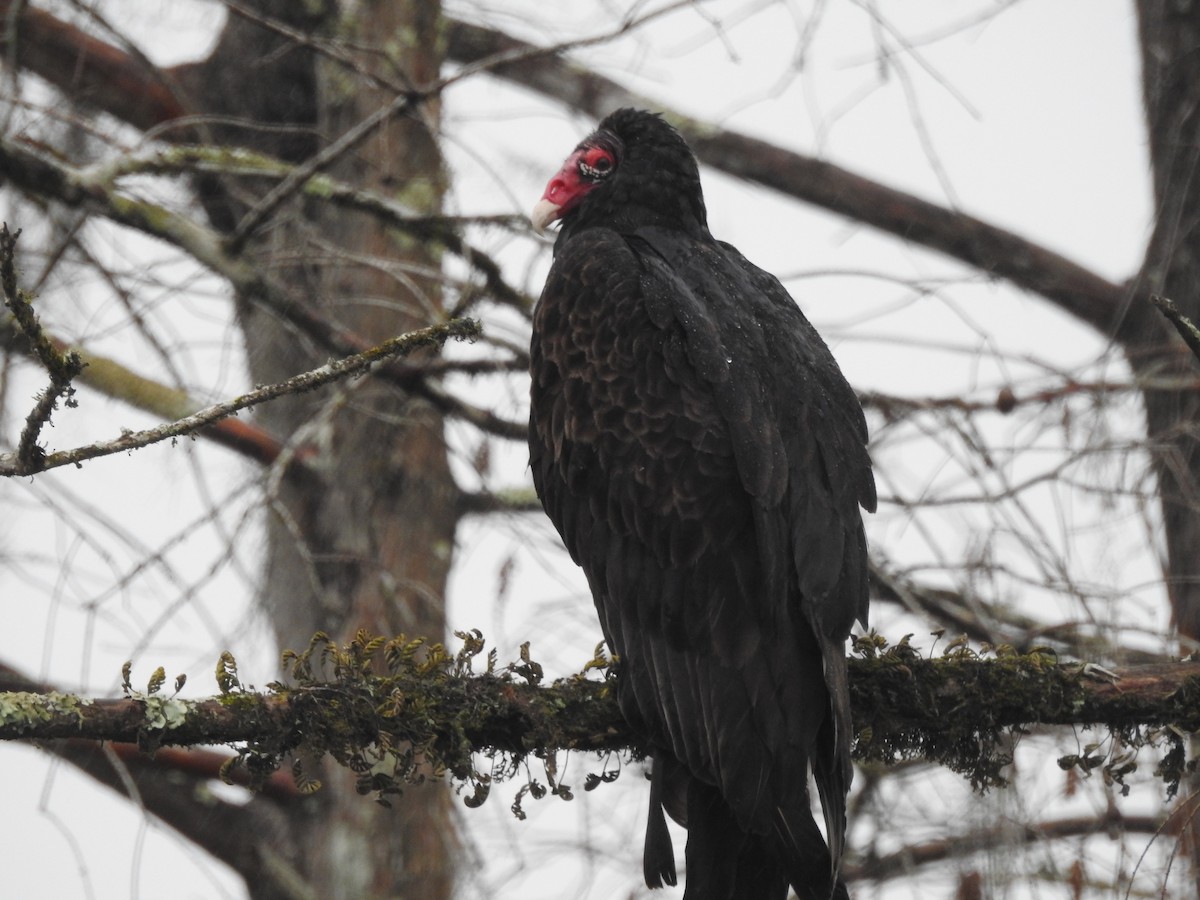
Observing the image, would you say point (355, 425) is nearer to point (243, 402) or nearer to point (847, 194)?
point (847, 194)

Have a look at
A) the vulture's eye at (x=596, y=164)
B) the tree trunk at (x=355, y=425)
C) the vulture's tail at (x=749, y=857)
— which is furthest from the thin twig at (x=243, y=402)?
the tree trunk at (x=355, y=425)

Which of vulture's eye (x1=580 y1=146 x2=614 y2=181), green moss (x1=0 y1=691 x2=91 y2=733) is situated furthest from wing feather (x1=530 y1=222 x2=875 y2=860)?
green moss (x1=0 y1=691 x2=91 y2=733)

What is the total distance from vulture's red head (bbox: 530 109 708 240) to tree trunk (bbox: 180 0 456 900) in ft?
2.38

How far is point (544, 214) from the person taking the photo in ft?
12.6

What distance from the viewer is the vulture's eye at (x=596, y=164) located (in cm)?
389

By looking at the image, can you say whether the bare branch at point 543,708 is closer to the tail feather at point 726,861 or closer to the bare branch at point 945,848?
the tail feather at point 726,861

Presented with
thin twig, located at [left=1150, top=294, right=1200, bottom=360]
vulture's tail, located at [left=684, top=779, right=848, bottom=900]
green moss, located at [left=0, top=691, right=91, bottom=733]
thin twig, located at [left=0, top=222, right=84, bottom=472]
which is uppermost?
thin twig, located at [left=1150, top=294, right=1200, bottom=360]

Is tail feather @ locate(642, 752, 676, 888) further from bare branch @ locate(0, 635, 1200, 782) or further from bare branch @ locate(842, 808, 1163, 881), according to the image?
bare branch @ locate(842, 808, 1163, 881)

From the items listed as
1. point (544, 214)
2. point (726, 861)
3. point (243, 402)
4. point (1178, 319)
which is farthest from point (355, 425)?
point (1178, 319)

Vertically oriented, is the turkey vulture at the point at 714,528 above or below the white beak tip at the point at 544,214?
below

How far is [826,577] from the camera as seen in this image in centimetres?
279

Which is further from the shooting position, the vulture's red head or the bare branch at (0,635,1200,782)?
the vulture's red head

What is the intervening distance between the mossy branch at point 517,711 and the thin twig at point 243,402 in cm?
46

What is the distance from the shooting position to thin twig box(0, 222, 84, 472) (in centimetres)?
186
